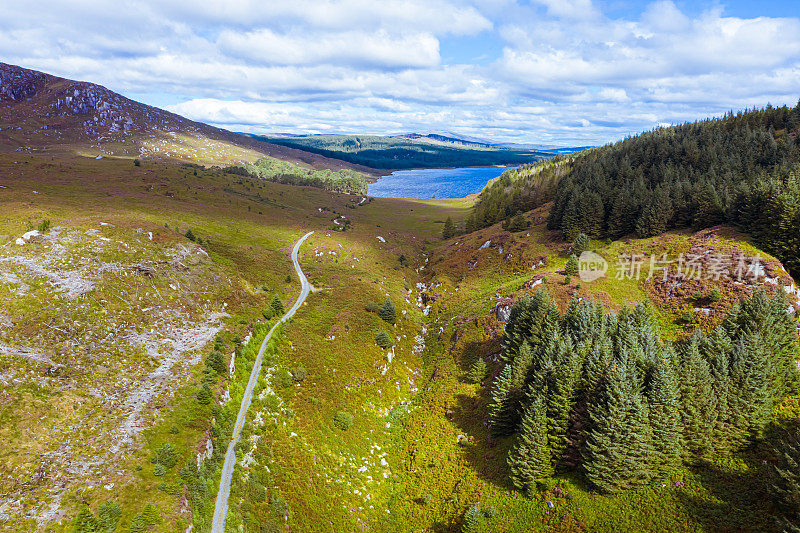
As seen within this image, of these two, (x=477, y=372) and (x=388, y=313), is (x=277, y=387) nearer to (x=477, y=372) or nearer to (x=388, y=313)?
(x=388, y=313)

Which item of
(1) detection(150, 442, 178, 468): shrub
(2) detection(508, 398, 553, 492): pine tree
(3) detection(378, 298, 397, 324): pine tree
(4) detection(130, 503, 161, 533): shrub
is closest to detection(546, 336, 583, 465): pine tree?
(2) detection(508, 398, 553, 492): pine tree

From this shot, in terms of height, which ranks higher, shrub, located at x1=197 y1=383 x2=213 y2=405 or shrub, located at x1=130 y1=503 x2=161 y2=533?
shrub, located at x1=197 y1=383 x2=213 y2=405

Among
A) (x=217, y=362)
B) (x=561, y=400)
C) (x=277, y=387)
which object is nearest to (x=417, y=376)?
(x=277, y=387)

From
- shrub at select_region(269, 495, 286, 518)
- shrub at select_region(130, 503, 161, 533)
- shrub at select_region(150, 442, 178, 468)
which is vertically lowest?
shrub at select_region(269, 495, 286, 518)

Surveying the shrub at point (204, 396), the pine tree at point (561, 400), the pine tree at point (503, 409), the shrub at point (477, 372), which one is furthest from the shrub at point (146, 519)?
the shrub at point (477, 372)

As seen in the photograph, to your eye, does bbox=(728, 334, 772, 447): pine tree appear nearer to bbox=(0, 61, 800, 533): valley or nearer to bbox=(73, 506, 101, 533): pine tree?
bbox=(0, 61, 800, 533): valley

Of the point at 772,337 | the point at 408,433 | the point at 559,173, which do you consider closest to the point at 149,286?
the point at 408,433
